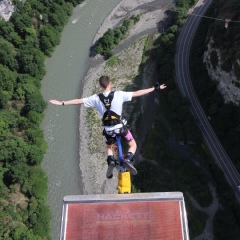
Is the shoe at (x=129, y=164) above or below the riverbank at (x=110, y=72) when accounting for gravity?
below

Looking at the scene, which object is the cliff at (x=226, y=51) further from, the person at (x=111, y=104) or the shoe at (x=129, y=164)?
the person at (x=111, y=104)

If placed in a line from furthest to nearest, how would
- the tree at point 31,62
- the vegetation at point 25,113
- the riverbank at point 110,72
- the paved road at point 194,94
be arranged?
the tree at point 31,62
the riverbank at point 110,72
the paved road at point 194,94
the vegetation at point 25,113

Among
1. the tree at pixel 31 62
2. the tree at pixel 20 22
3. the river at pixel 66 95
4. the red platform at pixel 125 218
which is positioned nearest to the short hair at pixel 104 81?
the red platform at pixel 125 218

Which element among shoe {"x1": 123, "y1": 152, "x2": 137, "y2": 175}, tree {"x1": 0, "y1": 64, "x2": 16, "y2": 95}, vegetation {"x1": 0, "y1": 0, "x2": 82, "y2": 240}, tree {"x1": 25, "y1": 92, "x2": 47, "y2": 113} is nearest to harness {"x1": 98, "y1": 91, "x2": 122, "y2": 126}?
shoe {"x1": 123, "y1": 152, "x2": 137, "y2": 175}

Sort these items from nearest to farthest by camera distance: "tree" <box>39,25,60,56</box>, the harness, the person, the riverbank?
1. the person
2. the harness
3. the riverbank
4. "tree" <box>39,25,60,56</box>

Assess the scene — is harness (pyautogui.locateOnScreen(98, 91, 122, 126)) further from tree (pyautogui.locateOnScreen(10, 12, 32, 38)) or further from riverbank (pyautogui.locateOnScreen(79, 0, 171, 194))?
tree (pyautogui.locateOnScreen(10, 12, 32, 38))
